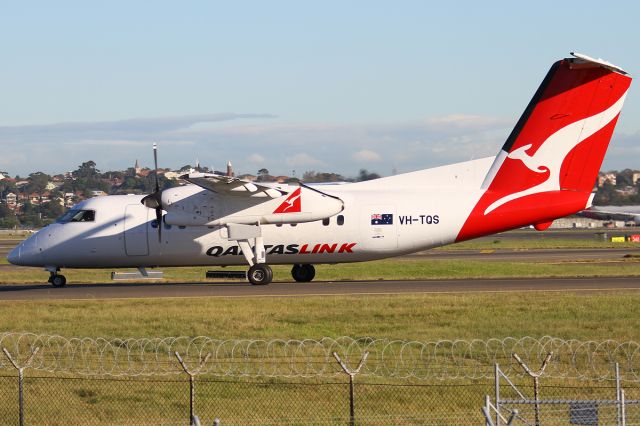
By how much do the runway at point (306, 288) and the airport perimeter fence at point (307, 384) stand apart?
8866 mm

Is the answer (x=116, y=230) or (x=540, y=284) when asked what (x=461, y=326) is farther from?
(x=116, y=230)

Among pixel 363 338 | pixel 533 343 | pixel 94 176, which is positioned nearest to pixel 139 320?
pixel 363 338

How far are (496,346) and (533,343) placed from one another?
0.86 m

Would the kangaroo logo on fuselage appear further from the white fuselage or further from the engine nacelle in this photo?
the engine nacelle

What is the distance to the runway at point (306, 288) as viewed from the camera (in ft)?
105

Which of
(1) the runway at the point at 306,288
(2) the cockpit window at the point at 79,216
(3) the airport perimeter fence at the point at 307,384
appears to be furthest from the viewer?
(2) the cockpit window at the point at 79,216

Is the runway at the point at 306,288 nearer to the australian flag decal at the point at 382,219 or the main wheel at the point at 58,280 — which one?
the main wheel at the point at 58,280

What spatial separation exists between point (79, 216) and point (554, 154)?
17.5 meters

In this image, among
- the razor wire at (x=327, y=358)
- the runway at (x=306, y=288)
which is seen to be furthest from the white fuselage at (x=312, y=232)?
the razor wire at (x=327, y=358)

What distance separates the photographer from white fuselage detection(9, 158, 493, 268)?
110ft

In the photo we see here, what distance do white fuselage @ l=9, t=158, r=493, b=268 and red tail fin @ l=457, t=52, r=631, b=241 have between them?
2.82ft

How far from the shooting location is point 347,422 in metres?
15.9

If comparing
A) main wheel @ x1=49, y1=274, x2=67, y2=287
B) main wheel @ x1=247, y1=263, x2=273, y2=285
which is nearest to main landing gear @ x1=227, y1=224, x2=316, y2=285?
main wheel @ x1=247, y1=263, x2=273, y2=285

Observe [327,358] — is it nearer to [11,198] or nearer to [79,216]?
[79,216]
